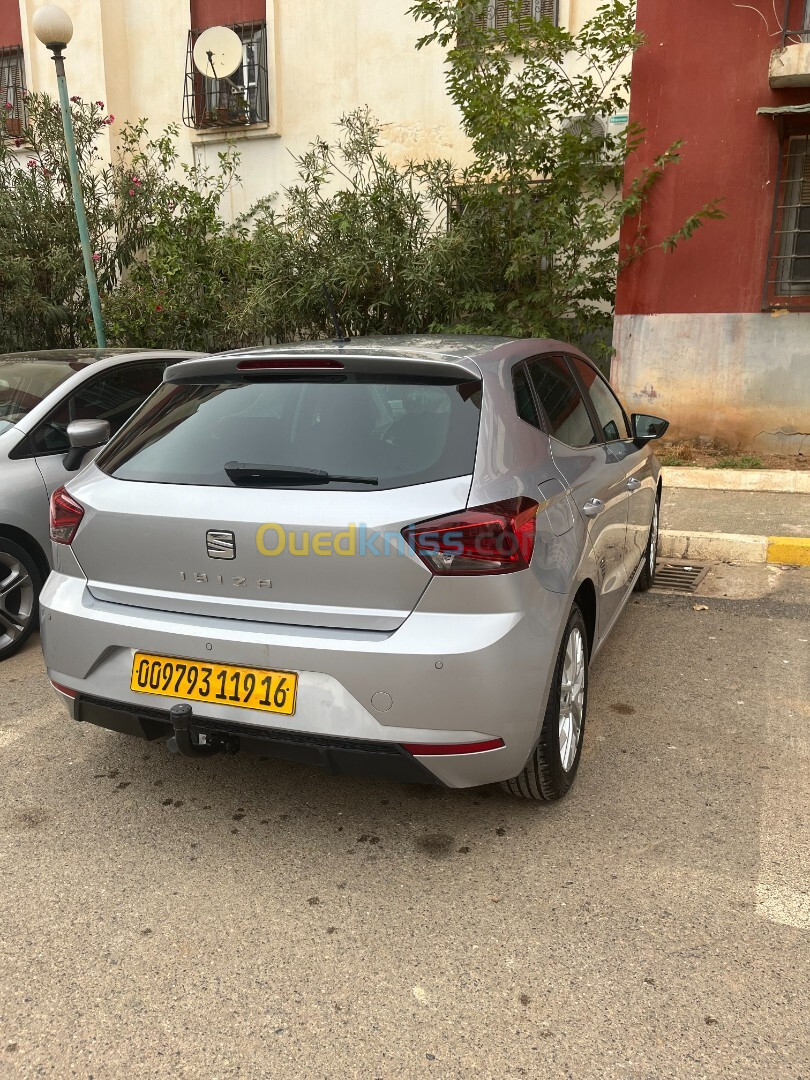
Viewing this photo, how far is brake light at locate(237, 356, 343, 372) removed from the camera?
9.36 feet

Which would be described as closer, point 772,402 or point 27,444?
point 27,444

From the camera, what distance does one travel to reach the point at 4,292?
432 inches

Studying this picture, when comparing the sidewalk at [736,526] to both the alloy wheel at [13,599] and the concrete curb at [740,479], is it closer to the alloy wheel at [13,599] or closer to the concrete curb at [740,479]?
the concrete curb at [740,479]

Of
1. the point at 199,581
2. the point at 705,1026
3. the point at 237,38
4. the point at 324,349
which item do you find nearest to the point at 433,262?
the point at 237,38

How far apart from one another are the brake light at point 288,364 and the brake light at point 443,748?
1211 millimetres

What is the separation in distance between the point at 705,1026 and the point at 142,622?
1.91m

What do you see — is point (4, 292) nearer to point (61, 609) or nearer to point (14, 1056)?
point (61, 609)

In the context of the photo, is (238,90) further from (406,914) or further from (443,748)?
(406,914)

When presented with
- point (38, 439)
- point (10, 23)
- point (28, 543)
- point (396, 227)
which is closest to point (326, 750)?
point (28, 543)

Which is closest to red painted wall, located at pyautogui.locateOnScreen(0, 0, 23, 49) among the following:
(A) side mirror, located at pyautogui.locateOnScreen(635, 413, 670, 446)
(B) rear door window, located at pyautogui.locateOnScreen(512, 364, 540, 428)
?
(A) side mirror, located at pyautogui.locateOnScreen(635, 413, 670, 446)

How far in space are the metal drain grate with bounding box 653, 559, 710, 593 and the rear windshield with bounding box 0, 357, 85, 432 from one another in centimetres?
388

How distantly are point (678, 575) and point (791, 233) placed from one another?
188 inches

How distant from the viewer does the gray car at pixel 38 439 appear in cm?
448

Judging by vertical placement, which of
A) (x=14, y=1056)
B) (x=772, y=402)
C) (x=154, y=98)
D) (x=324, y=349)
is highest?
(x=154, y=98)
